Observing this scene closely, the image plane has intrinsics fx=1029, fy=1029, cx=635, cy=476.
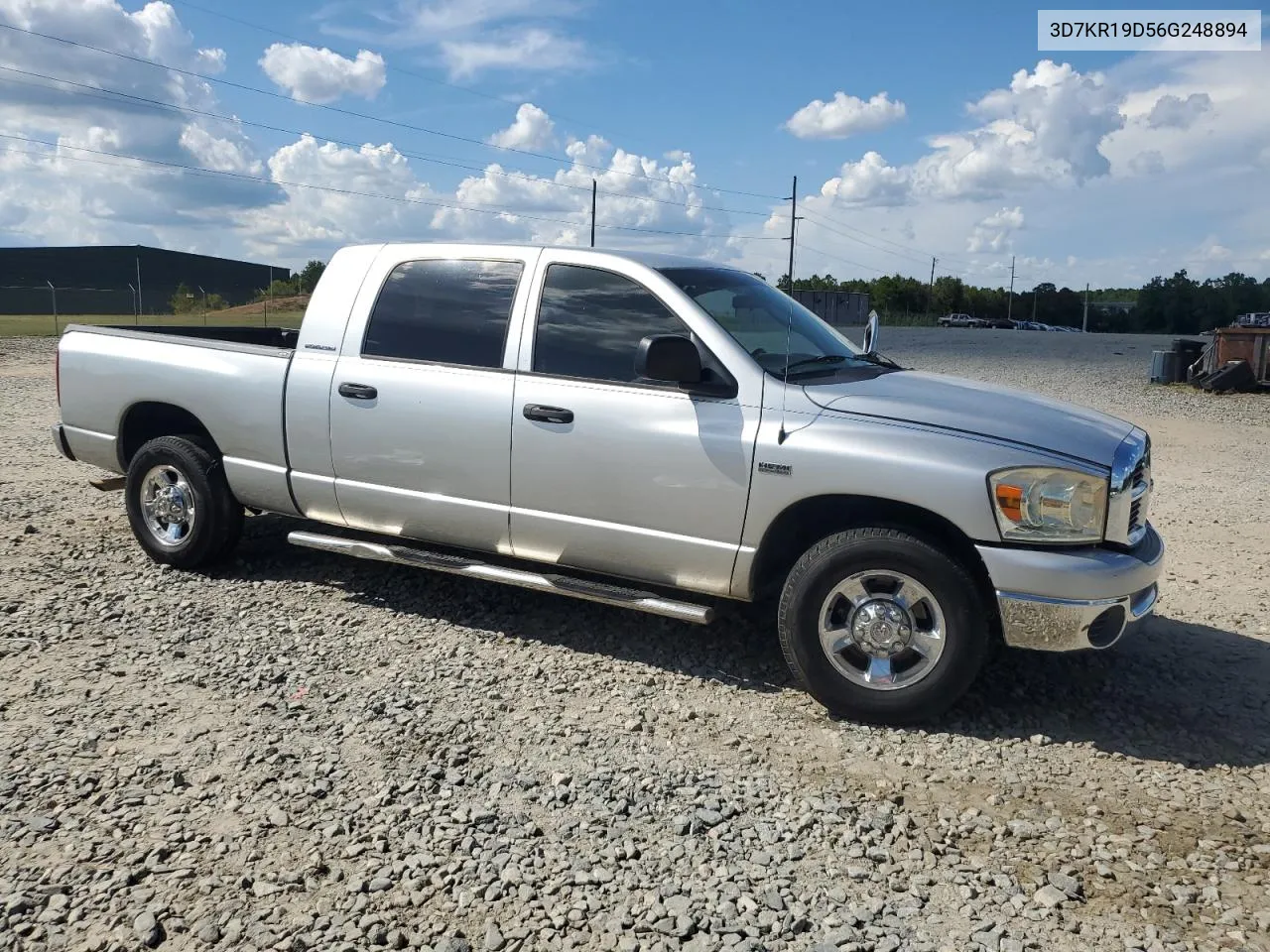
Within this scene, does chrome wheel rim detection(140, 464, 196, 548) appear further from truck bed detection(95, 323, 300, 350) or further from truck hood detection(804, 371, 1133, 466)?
truck hood detection(804, 371, 1133, 466)

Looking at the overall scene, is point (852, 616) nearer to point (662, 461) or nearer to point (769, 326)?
point (662, 461)

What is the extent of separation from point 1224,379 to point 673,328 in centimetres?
1896

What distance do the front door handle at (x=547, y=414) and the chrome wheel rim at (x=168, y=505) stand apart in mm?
2409

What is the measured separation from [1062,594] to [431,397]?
3.05 metres

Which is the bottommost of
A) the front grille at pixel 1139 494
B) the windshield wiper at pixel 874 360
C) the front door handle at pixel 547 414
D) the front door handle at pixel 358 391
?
the front grille at pixel 1139 494

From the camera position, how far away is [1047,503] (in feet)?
13.2

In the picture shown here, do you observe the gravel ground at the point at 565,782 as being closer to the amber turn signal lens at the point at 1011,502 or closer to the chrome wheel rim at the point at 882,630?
the chrome wheel rim at the point at 882,630

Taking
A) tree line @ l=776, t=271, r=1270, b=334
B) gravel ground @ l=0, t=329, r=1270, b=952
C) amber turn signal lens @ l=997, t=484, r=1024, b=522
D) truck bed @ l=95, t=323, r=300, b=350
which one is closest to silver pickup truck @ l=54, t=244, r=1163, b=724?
amber turn signal lens @ l=997, t=484, r=1024, b=522

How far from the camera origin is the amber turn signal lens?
402 centimetres

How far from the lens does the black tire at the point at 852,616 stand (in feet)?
13.4

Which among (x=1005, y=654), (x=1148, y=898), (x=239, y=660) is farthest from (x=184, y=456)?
(x=1148, y=898)

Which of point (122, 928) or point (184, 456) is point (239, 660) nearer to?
point (184, 456)

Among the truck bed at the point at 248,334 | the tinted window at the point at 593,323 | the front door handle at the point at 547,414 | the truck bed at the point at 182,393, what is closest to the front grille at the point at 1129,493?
the tinted window at the point at 593,323

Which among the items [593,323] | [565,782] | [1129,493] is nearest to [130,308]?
[593,323]
